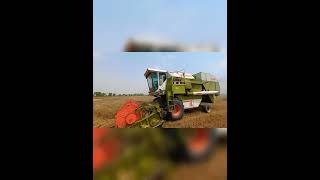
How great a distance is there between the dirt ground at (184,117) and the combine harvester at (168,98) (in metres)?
0.03

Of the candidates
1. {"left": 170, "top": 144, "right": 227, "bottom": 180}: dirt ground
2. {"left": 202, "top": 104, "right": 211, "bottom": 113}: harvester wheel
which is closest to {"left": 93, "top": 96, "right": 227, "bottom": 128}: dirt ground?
{"left": 202, "top": 104, "right": 211, "bottom": 113}: harvester wheel

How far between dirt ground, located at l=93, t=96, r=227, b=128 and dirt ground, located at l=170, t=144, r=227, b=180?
A: 13 centimetres

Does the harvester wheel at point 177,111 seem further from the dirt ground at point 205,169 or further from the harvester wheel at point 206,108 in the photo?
the dirt ground at point 205,169

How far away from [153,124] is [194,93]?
280mm

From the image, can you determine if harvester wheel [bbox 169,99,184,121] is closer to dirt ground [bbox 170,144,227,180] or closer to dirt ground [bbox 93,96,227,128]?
dirt ground [bbox 93,96,227,128]

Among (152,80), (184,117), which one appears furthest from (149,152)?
(152,80)

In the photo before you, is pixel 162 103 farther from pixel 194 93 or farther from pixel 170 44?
pixel 170 44

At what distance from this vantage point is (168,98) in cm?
163

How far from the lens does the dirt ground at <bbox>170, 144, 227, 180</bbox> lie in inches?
58.5

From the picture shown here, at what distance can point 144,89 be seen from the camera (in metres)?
1.60
